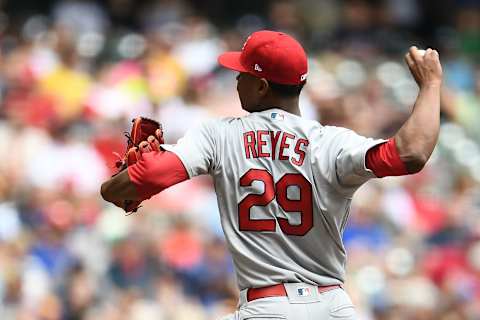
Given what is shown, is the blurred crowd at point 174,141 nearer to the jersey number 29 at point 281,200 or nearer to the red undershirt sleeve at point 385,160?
the jersey number 29 at point 281,200

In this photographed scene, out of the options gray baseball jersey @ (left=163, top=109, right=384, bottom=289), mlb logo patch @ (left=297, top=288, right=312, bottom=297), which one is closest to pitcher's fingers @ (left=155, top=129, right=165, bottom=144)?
gray baseball jersey @ (left=163, top=109, right=384, bottom=289)

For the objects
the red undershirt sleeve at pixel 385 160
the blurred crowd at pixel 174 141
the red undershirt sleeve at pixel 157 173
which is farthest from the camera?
the blurred crowd at pixel 174 141

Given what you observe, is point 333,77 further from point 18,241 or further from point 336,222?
point 336,222

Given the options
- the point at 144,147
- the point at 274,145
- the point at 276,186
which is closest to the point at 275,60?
the point at 274,145

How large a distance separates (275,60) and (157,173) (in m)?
0.69

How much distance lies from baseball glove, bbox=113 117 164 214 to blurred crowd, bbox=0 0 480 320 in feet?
12.9

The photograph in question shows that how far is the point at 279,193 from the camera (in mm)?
4637

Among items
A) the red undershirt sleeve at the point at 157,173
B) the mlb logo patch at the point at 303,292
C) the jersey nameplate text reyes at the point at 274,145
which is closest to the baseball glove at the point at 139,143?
the red undershirt sleeve at the point at 157,173

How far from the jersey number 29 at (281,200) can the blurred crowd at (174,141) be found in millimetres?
4153

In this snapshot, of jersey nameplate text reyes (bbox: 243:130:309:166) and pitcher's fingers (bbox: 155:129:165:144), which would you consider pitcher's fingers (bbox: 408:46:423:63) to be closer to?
jersey nameplate text reyes (bbox: 243:130:309:166)

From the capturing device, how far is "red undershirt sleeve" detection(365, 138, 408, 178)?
432 centimetres

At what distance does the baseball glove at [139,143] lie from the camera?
4645 millimetres

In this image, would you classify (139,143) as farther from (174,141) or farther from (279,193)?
(174,141)

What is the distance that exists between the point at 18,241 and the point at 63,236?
378mm
